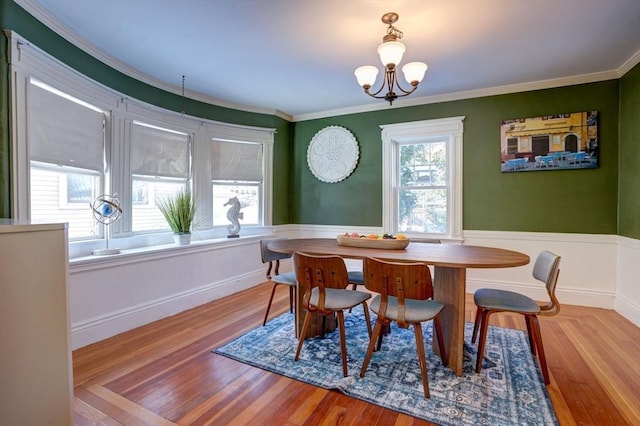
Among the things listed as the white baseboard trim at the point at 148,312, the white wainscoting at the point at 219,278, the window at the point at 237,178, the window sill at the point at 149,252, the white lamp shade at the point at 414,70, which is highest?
the white lamp shade at the point at 414,70

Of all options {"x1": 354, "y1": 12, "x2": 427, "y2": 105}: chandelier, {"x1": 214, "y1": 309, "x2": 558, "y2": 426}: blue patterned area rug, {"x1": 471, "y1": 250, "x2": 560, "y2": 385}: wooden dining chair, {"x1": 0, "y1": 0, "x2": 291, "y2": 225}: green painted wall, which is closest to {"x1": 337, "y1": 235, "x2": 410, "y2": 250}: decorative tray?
{"x1": 471, "y1": 250, "x2": 560, "y2": 385}: wooden dining chair

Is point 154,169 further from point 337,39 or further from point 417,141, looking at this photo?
point 417,141

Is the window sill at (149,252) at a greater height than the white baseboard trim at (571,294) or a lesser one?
greater

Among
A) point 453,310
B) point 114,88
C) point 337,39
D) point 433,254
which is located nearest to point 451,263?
point 433,254

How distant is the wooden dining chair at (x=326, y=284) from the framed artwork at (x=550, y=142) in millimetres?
2700

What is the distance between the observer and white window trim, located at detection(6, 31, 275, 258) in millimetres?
2154

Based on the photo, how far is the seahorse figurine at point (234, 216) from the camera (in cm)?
405

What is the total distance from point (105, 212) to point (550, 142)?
4635 millimetres

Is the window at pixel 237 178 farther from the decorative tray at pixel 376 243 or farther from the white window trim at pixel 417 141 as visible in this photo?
the decorative tray at pixel 376 243

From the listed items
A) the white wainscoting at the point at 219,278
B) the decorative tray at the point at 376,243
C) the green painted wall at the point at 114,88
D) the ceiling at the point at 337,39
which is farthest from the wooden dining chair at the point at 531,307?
the green painted wall at the point at 114,88

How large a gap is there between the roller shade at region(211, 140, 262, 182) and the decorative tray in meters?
2.26

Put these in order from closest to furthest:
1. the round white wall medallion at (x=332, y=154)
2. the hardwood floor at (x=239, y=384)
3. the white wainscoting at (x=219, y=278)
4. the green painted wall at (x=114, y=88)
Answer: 1. the hardwood floor at (x=239, y=384)
2. the green painted wall at (x=114, y=88)
3. the white wainscoting at (x=219, y=278)
4. the round white wall medallion at (x=332, y=154)

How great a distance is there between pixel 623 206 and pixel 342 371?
3.35 meters

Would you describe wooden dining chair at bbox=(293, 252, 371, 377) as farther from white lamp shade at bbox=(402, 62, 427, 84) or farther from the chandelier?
white lamp shade at bbox=(402, 62, 427, 84)
